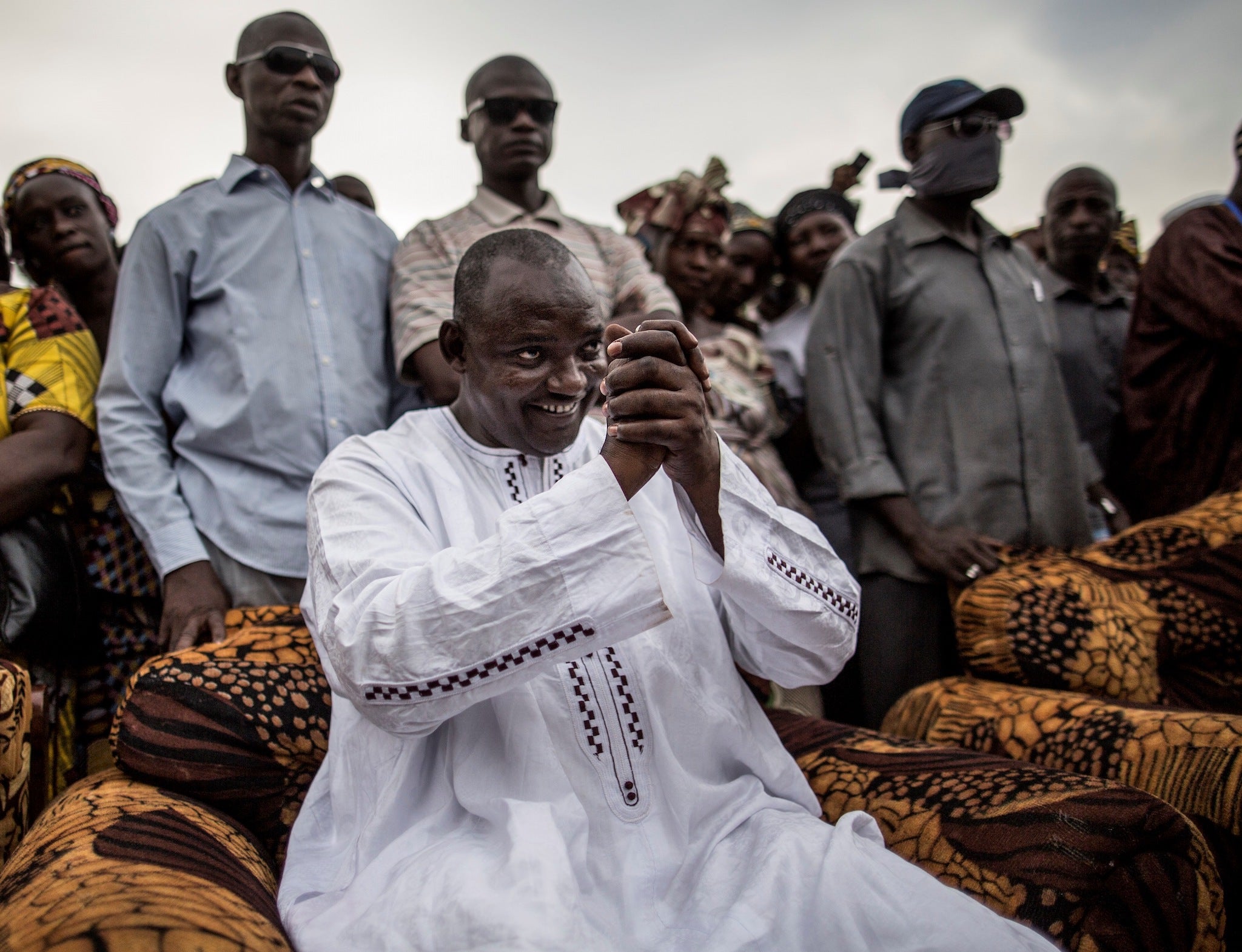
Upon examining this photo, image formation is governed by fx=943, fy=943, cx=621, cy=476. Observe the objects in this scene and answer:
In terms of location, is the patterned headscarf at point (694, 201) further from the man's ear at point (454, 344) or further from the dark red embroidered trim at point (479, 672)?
the dark red embroidered trim at point (479, 672)

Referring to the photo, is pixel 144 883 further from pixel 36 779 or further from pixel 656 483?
pixel 656 483

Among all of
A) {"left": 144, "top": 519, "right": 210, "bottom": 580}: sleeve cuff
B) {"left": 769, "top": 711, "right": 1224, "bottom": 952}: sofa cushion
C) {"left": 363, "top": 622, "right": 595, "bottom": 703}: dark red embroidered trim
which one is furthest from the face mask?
{"left": 144, "top": 519, "right": 210, "bottom": 580}: sleeve cuff

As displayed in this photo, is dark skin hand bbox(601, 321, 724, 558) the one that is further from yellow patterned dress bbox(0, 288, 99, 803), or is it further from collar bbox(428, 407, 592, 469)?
yellow patterned dress bbox(0, 288, 99, 803)

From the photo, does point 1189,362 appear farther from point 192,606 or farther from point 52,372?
point 52,372

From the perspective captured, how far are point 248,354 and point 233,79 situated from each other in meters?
1.19

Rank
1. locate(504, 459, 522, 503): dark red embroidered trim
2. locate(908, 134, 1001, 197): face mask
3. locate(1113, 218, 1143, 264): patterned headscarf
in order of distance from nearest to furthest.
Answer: locate(504, 459, 522, 503): dark red embroidered trim, locate(908, 134, 1001, 197): face mask, locate(1113, 218, 1143, 264): patterned headscarf

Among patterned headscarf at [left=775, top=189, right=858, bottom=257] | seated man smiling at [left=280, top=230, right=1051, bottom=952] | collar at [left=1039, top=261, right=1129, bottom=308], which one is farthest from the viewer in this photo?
patterned headscarf at [left=775, top=189, right=858, bottom=257]

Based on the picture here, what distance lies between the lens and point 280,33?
3.32m


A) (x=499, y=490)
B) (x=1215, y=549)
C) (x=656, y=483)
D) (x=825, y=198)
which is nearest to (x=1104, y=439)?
(x=1215, y=549)

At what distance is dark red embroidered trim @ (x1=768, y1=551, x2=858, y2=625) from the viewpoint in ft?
6.58

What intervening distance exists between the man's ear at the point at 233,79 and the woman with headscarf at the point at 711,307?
2.06 meters

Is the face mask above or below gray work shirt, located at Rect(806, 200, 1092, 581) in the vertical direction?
above

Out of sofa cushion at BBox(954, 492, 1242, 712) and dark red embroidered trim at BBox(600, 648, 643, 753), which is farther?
sofa cushion at BBox(954, 492, 1242, 712)

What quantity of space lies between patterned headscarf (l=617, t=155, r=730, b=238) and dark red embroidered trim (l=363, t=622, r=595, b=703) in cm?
348
